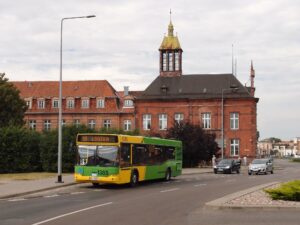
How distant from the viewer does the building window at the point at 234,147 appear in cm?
8538

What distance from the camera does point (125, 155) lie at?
27.9m

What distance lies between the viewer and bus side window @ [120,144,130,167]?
2742 cm

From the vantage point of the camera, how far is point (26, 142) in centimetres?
4494

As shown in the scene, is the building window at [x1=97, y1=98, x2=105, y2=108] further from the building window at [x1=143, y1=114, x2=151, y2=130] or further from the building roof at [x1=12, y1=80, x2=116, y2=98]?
the building window at [x1=143, y1=114, x2=151, y2=130]

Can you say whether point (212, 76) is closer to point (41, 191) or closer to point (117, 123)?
point (117, 123)

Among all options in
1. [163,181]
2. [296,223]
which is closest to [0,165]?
[163,181]

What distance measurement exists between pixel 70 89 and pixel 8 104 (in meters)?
30.5

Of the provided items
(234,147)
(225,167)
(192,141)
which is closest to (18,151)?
(225,167)

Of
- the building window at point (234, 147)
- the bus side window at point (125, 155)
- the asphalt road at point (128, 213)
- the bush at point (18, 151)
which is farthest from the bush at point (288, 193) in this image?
the building window at point (234, 147)

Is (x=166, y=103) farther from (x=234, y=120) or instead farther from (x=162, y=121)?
(x=234, y=120)

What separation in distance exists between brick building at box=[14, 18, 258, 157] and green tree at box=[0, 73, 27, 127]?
525 inches

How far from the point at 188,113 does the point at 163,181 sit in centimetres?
5378

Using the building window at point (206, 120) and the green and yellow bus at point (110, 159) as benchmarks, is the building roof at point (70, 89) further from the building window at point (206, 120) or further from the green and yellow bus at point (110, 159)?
the green and yellow bus at point (110, 159)

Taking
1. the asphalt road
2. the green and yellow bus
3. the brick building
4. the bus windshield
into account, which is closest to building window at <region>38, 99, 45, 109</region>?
the brick building
